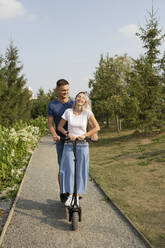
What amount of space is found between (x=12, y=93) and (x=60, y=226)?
22.2m

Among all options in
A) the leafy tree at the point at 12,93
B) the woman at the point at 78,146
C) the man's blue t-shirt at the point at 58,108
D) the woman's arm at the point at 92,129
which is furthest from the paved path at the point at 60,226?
the leafy tree at the point at 12,93

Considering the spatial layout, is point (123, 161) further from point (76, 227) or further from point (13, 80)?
point (13, 80)

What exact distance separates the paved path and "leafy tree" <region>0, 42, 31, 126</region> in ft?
61.1

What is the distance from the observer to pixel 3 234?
3643 mm

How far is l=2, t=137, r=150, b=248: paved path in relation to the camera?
Answer: 351cm

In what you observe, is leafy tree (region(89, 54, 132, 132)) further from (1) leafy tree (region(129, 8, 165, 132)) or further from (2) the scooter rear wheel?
(2) the scooter rear wheel

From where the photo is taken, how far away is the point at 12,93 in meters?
24.8

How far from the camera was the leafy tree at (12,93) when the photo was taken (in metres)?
23.6

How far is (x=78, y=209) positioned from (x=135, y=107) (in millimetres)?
13202

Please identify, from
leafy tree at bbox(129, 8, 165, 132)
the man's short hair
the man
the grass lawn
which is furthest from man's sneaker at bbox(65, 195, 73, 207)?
leafy tree at bbox(129, 8, 165, 132)

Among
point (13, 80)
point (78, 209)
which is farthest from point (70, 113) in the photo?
point (13, 80)

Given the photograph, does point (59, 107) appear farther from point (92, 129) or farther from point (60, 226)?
point (60, 226)

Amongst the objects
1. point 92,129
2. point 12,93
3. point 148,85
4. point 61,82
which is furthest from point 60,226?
point 12,93

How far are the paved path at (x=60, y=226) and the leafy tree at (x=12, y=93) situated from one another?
61.1 feet
